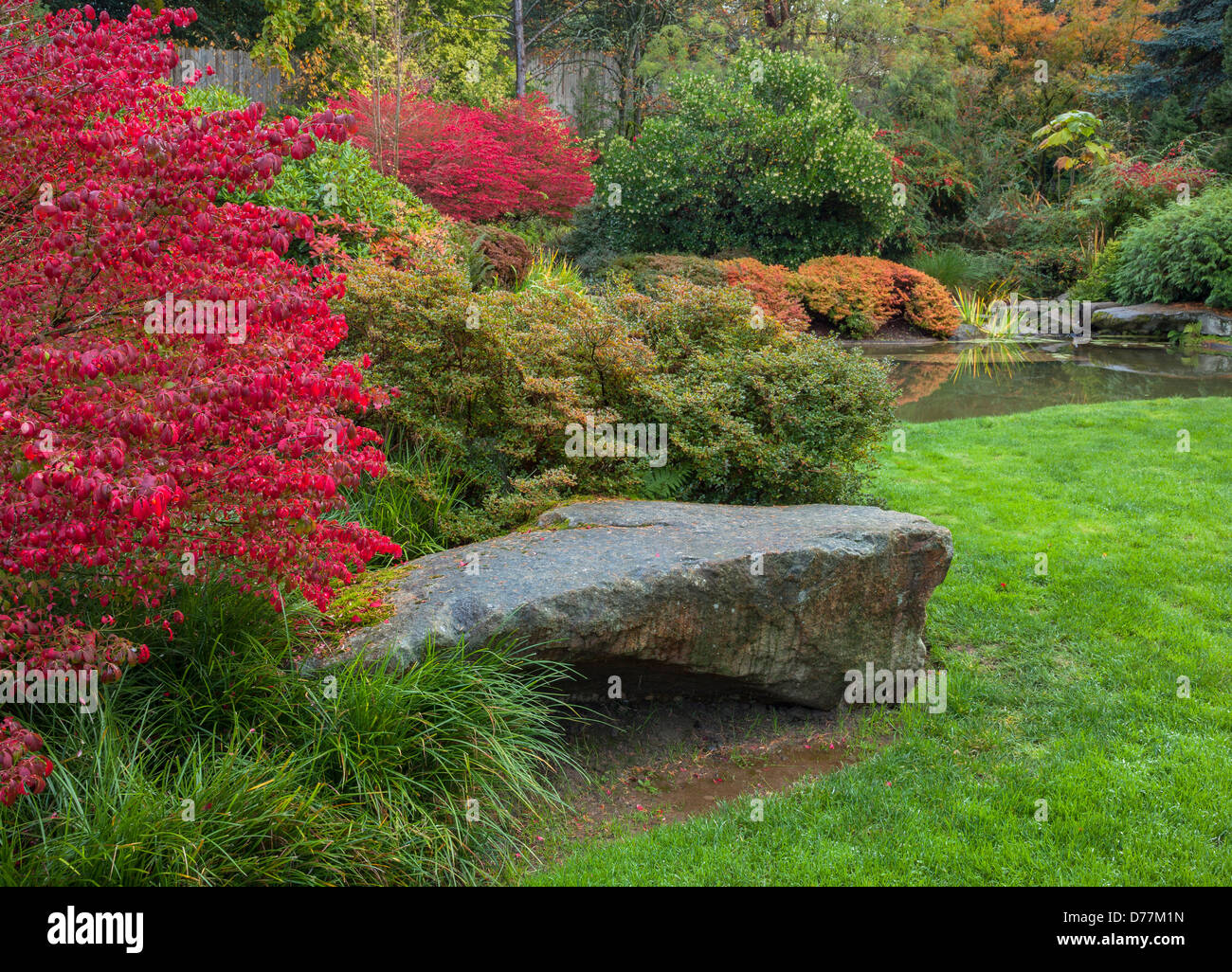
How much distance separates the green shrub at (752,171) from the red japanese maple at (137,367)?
12.7 metres

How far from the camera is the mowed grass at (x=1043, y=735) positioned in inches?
128

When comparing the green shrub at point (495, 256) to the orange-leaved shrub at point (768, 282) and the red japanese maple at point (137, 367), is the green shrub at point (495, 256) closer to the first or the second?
the orange-leaved shrub at point (768, 282)

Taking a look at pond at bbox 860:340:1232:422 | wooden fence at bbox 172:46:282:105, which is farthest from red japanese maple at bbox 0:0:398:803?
wooden fence at bbox 172:46:282:105

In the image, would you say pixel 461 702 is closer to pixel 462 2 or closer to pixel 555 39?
pixel 462 2

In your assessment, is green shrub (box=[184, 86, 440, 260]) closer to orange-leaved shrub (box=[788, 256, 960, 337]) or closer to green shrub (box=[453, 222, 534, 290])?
green shrub (box=[453, 222, 534, 290])

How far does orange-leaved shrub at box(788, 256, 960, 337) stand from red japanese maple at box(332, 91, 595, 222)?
449 cm

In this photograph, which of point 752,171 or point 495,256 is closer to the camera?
point 495,256

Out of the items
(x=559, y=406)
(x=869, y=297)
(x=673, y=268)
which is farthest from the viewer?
(x=869, y=297)

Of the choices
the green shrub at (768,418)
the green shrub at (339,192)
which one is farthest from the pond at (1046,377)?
the green shrub at (339,192)

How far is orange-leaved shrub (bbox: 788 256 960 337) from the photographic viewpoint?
48.7 feet

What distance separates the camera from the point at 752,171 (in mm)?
15438

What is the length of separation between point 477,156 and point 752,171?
15.5ft

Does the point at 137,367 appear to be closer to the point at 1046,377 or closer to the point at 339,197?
the point at 339,197

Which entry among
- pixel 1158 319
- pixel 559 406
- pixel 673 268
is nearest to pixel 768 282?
pixel 673 268
